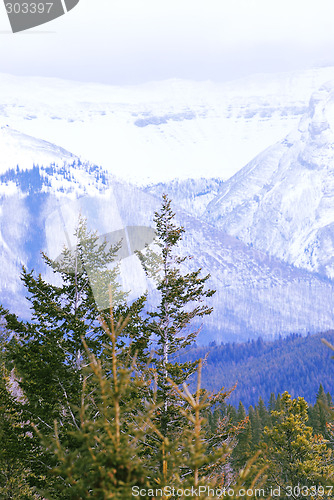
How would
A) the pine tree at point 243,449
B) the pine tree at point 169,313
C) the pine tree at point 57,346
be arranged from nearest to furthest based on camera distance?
the pine tree at point 57,346 < the pine tree at point 169,313 < the pine tree at point 243,449

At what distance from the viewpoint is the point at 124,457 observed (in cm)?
845

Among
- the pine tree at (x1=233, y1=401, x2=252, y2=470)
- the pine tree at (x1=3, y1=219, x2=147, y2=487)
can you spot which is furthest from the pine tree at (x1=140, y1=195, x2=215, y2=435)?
the pine tree at (x1=233, y1=401, x2=252, y2=470)

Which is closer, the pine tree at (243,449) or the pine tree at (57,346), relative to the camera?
the pine tree at (57,346)

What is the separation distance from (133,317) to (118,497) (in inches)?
629

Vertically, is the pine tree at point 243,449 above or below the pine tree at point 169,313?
below

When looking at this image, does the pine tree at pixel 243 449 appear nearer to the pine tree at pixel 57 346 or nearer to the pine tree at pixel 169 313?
the pine tree at pixel 169 313

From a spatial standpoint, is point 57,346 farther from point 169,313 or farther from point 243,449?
point 243,449

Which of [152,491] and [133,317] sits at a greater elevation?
[152,491]

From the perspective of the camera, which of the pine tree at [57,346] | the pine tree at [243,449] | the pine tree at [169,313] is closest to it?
the pine tree at [57,346]

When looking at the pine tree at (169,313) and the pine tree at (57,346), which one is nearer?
the pine tree at (57,346)

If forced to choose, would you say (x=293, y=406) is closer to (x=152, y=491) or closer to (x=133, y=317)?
(x=133, y=317)

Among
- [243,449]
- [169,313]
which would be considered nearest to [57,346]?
[169,313]

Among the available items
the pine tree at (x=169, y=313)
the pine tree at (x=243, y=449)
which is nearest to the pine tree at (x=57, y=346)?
the pine tree at (x=169, y=313)

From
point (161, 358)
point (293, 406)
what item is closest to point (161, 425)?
point (161, 358)
